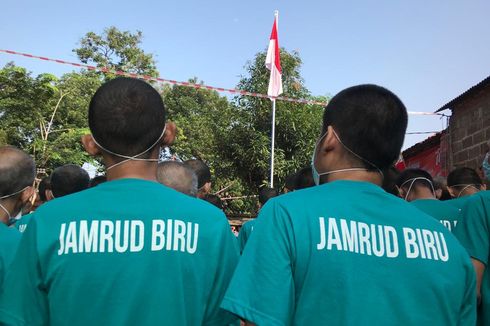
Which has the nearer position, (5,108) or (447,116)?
(447,116)

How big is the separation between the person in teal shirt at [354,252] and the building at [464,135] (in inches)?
332

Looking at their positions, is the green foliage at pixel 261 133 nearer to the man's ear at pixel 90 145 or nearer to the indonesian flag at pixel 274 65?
the indonesian flag at pixel 274 65

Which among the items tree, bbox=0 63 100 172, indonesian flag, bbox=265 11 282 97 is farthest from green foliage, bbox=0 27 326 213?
indonesian flag, bbox=265 11 282 97

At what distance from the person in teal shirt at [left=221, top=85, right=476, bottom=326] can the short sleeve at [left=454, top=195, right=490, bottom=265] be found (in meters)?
0.99

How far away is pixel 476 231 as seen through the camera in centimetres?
276

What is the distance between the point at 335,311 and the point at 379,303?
0.48ft

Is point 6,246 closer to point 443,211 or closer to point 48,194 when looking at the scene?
point 443,211

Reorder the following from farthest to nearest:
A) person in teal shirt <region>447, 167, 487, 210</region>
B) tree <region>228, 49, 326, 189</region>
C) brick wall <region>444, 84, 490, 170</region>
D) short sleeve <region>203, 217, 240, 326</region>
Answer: tree <region>228, 49, 326, 189</region>
brick wall <region>444, 84, 490, 170</region>
person in teal shirt <region>447, 167, 487, 210</region>
short sleeve <region>203, 217, 240, 326</region>

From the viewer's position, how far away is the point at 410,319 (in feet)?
5.36

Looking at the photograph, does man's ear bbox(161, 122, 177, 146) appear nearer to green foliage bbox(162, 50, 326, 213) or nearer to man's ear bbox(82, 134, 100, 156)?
man's ear bbox(82, 134, 100, 156)

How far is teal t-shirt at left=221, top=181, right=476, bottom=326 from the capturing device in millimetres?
1573

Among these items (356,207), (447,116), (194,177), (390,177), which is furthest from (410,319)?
(447,116)

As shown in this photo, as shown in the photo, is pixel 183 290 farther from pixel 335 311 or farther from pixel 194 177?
pixel 194 177

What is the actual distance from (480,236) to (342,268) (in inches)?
59.0
